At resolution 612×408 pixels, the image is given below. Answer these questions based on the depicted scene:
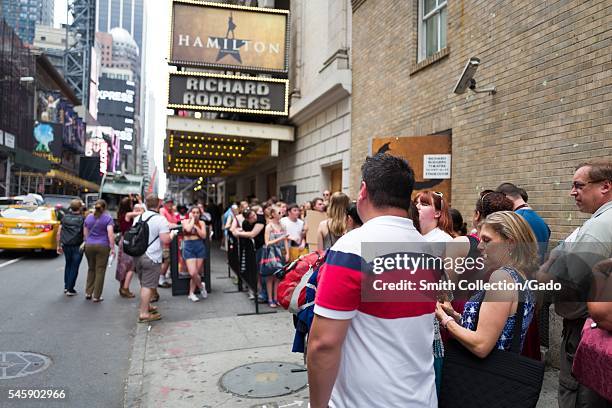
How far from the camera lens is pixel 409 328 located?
1968 millimetres

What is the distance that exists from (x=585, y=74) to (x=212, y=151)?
17.1 m

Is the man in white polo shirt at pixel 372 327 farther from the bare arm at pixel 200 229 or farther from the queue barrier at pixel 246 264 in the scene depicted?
the bare arm at pixel 200 229

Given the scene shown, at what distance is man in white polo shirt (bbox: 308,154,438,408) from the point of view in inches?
71.7

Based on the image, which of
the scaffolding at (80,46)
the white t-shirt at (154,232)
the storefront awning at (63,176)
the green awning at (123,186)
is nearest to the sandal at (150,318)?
the white t-shirt at (154,232)

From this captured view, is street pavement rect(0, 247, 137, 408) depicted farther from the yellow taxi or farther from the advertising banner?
the advertising banner

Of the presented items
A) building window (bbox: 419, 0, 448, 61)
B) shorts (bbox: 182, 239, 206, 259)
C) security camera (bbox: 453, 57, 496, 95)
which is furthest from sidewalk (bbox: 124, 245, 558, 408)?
building window (bbox: 419, 0, 448, 61)

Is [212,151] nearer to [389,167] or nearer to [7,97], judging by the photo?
[389,167]

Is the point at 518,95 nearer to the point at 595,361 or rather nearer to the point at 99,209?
the point at 595,361

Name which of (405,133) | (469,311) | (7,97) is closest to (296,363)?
(469,311)

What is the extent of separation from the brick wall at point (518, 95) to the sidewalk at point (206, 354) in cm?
263

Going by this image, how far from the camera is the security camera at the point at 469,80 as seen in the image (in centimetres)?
676

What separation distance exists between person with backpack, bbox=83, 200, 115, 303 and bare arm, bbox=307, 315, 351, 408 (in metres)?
7.54

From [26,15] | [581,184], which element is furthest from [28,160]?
[26,15]

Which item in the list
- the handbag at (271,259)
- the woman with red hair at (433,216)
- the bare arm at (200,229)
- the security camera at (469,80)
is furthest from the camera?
the bare arm at (200,229)
